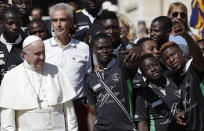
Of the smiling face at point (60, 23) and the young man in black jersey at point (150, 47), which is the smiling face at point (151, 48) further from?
the smiling face at point (60, 23)

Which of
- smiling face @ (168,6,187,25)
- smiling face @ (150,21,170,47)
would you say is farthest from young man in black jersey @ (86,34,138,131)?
smiling face @ (168,6,187,25)

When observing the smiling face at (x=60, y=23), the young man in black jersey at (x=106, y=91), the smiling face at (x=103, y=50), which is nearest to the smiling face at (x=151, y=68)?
the young man in black jersey at (x=106, y=91)

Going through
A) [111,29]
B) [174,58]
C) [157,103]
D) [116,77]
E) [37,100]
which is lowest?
[157,103]

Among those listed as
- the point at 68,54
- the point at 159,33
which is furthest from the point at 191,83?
the point at 68,54

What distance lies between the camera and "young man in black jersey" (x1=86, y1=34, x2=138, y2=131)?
6.15 meters

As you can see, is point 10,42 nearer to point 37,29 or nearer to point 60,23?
point 37,29

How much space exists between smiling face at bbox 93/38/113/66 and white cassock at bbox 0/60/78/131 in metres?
0.58

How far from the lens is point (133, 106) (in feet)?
21.2

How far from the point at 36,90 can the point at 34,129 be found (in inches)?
19.5

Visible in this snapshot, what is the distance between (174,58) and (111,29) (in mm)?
1000

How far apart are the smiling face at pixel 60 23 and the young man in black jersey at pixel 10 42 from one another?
0.55 metres

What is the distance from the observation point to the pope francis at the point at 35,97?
595cm

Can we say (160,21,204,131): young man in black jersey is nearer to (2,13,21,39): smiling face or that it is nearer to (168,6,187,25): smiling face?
(168,6,187,25): smiling face

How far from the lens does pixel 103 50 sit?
6453 mm
